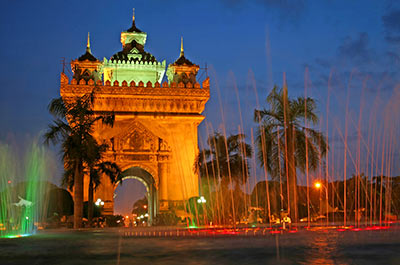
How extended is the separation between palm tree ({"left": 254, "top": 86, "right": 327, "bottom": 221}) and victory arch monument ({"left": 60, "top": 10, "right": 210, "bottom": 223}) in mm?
13578

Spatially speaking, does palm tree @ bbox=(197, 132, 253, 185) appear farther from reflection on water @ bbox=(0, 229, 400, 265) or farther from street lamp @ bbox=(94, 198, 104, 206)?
reflection on water @ bbox=(0, 229, 400, 265)

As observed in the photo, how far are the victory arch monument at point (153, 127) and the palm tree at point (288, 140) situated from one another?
13.6m

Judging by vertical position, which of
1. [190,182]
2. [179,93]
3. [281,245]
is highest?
[179,93]

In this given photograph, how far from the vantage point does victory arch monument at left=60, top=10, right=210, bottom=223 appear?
3875 cm

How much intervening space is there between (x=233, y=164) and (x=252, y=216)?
3553 mm

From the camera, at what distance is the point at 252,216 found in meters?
32.8

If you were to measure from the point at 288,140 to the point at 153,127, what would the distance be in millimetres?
16005

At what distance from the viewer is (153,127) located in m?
39.5

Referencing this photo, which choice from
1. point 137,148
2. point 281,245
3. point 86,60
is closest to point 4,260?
point 281,245

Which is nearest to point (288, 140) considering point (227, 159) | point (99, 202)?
point (227, 159)

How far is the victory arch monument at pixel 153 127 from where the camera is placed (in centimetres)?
3875

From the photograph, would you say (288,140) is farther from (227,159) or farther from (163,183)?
(163,183)

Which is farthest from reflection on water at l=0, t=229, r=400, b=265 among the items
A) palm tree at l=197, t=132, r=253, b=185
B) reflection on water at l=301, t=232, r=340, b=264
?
palm tree at l=197, t=132, r=253, b=185

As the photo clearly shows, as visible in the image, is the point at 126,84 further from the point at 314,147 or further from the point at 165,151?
the point at 314,147
